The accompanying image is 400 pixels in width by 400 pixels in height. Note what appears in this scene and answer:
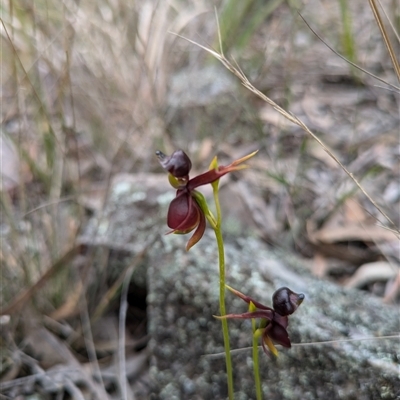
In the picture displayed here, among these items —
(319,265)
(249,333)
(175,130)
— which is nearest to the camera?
(249,333)

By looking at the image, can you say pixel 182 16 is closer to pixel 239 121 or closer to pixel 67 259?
pixel 239 121

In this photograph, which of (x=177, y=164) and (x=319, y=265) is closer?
(x=177, y=164)

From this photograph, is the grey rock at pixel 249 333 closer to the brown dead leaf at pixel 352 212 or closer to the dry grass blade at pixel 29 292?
the dry grass blade at pixel 29 292

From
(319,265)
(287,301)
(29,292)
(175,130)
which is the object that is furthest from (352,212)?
(287,301)

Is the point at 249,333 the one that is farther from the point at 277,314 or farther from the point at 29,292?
the point at 29,292

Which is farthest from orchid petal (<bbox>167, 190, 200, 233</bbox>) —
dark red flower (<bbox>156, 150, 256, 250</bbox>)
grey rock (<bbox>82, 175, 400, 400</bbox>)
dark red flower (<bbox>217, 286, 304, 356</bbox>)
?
grey rock (<bbox>82, 175, 400, 400</bbox>)

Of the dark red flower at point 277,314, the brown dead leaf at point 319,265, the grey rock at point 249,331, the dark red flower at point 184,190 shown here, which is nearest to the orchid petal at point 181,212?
the dark red flower at point 184,190

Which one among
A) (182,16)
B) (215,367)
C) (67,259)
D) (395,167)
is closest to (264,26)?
(182,16)
